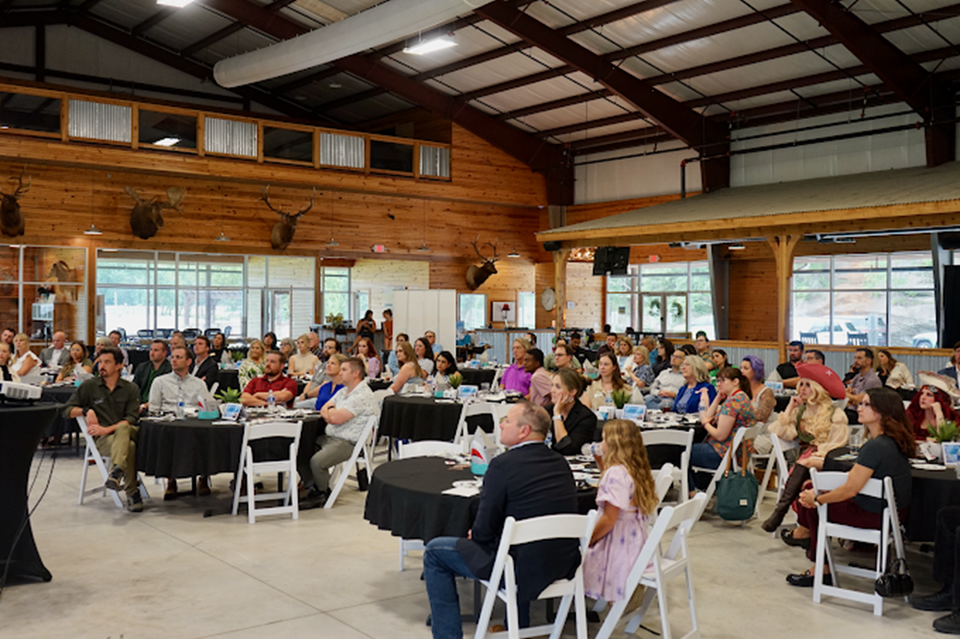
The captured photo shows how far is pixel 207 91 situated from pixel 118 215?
242 inches

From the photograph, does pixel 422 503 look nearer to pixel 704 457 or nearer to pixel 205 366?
pixel 704 457

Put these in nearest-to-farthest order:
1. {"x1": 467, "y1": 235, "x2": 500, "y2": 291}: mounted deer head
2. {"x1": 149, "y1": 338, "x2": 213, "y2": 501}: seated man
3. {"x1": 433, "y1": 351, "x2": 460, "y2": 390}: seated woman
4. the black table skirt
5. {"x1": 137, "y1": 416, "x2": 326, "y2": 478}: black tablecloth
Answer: the black table skirt, {"x1": 137, "y1": 416, "x2": 326, "y2": 478}: black tablecloth, {"x1": 149, "y1": 338, "x2": 213, "y2": 501}: seated man, {"x1": 433, "y1": 351, "x2": 460, "y2": 390}: seated woman, {"x1": 467, "y1": 235, "x2": 500, "y2": 291}: mounted deer head

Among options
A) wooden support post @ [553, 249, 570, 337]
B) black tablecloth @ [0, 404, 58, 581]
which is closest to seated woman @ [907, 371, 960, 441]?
black tablecloth @ [0, 404, 58, 581]

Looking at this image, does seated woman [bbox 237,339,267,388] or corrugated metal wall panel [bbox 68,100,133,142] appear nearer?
seated woman [bbox 237,339,267,388]

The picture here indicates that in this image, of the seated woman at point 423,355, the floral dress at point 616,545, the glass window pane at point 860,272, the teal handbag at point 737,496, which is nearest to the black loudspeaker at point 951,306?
the glass window pane at point 860,272

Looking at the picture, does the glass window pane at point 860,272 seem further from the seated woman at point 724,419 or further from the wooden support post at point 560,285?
the seated woman at point 724,419

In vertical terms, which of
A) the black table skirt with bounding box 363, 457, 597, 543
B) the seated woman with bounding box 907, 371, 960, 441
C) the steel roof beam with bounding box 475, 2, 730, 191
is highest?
the steel roof beam with bounding box 475, 2, 730, 191

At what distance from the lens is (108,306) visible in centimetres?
1728

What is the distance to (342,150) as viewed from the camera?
1947 centimetres

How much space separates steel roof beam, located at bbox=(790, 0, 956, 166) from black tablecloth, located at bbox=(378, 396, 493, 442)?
8.30m

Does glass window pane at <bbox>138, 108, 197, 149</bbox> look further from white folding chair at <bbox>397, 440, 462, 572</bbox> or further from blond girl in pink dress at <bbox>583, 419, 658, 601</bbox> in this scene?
blond girl in pink dress at <bbox>583, 419, 658, 601</bbox>

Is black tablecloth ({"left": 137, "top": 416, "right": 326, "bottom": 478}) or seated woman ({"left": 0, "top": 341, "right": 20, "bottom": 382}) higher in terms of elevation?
seated woman ({"left": 0, "top": 341, "right": 20, "bottom": 382})

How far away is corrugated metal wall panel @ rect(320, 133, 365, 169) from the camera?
1920cm

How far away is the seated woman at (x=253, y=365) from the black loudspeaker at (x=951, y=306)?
478 inches
